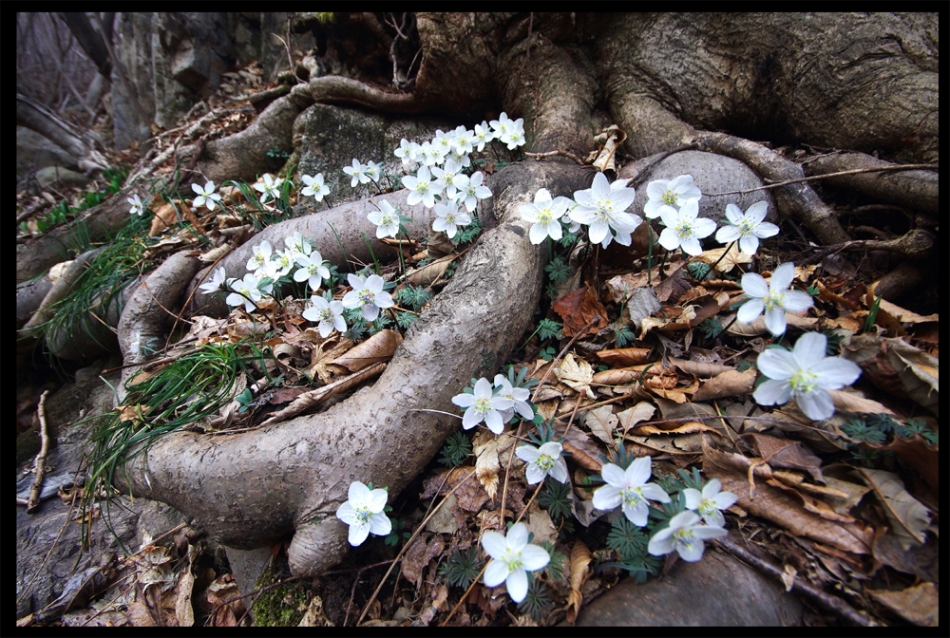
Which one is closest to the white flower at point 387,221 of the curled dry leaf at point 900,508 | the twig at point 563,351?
the twig at point 563,351

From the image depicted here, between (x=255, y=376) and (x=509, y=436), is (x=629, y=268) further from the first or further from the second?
(x=255, y=376)

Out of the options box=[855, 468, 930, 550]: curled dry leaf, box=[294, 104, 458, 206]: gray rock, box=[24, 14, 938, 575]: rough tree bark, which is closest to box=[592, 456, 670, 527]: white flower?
box=[855, 468, 930, 550]: curled dry leaf

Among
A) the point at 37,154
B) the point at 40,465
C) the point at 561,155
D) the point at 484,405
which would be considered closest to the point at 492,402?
the point at 484,405

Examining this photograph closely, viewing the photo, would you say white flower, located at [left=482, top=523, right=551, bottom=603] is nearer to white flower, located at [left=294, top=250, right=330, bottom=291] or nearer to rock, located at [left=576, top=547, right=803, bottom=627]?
rock, located at [left=576, top=547, right=803, bottom=627]

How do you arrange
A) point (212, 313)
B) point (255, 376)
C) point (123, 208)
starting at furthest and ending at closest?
point (123, 208), point (212, 313), point (255, 376)

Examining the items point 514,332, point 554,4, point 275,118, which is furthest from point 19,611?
point 554,4

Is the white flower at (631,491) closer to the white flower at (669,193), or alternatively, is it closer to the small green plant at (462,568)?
the small green plant at (462,568)

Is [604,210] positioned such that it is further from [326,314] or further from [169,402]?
[169,402]
